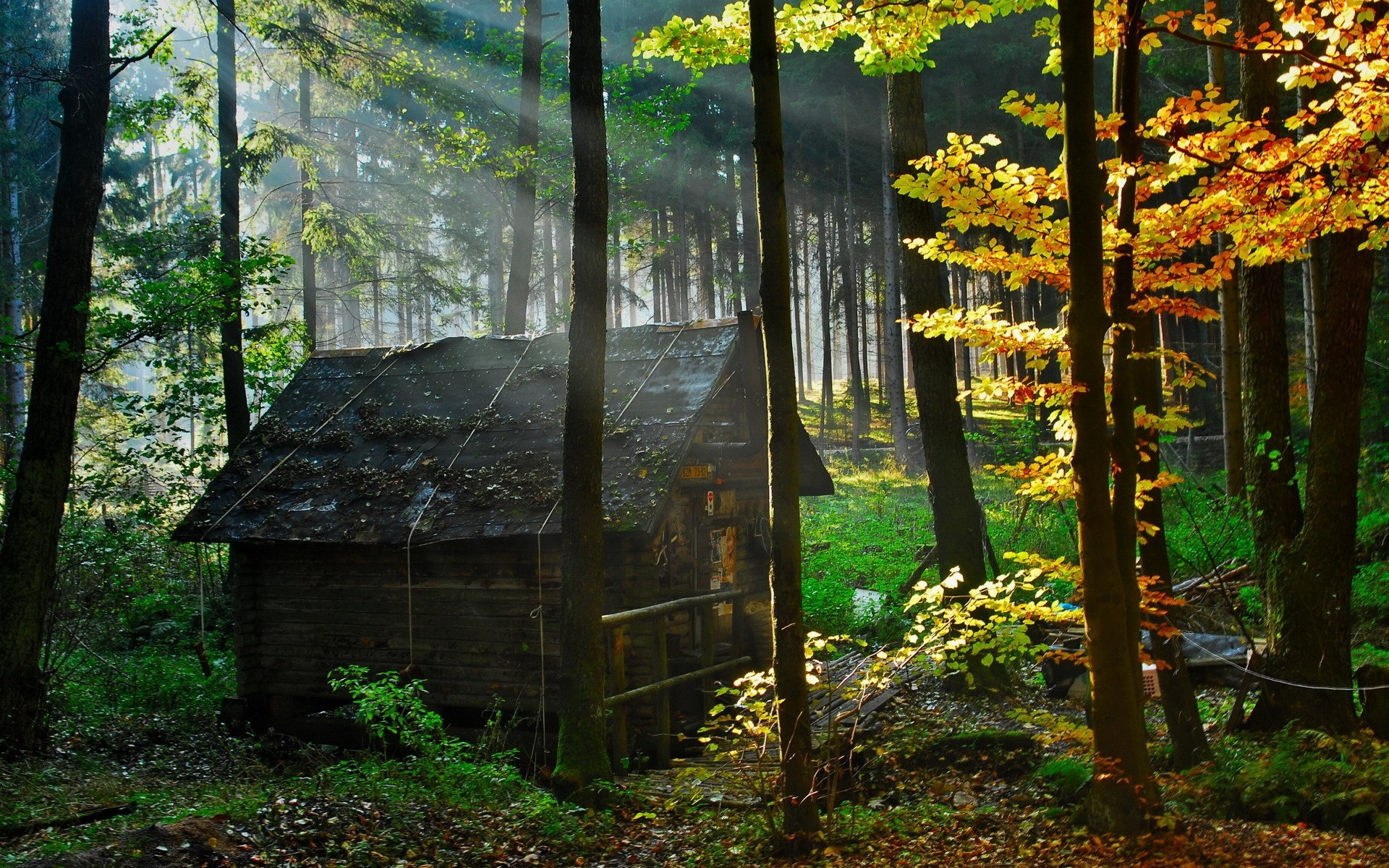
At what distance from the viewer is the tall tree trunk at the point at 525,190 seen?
18.2m

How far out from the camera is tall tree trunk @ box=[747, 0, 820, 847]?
6.18 meters

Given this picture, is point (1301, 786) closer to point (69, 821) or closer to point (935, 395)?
point (935, 395)

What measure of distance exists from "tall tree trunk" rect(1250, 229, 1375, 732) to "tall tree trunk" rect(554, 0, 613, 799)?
18.5ft

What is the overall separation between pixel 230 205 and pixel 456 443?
7.92m

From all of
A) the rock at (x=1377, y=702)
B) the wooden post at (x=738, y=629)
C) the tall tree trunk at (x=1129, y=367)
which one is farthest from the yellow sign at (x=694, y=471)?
the rock at (x=1377, y=702)

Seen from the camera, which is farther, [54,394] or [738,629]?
[738,629]

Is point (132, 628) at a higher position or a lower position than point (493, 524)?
lower

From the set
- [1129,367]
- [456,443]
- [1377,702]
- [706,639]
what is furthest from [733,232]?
[1129,367]

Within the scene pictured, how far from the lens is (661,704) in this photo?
32.7 feet

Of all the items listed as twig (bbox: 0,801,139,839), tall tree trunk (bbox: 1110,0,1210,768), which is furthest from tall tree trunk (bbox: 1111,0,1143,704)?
twig (bbox: 0,801,139,839)

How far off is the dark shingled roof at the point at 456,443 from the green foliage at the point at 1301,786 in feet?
17.1

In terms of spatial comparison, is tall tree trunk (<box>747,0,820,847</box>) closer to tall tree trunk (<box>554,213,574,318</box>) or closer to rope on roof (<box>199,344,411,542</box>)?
rope on roof (<box>199,344,411,542</box>)

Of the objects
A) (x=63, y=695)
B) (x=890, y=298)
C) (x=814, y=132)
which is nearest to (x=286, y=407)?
(x=63, y=695)

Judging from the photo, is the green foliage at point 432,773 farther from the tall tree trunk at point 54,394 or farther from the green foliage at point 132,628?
the green foliage at point 132,628
